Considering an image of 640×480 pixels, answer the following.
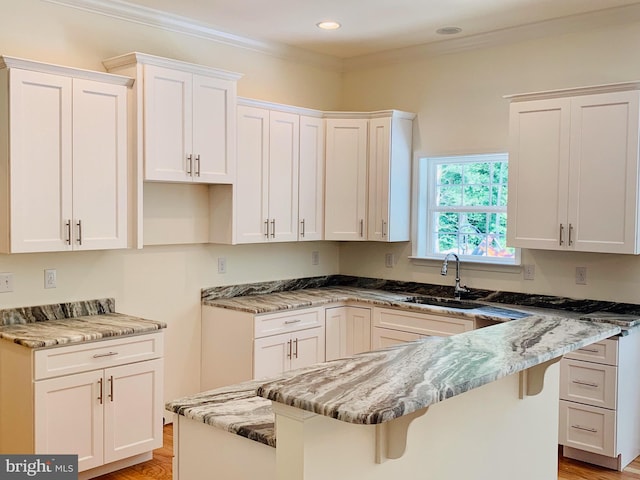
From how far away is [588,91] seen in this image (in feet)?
12.8

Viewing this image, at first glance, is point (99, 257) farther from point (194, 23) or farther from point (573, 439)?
point (573, 439)

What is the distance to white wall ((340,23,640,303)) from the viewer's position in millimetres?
4152

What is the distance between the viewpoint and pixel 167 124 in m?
3.92

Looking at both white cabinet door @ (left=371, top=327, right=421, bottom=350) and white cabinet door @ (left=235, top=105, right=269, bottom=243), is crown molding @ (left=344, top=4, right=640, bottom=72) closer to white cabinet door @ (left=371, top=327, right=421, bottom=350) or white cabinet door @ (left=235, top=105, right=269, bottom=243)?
white cabinet door @ (left=235, top=105, right=269, bottom=243)

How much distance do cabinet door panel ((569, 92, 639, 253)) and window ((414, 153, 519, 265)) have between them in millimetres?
747

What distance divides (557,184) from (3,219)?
3260 millimetres

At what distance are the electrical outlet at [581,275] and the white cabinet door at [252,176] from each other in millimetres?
2193

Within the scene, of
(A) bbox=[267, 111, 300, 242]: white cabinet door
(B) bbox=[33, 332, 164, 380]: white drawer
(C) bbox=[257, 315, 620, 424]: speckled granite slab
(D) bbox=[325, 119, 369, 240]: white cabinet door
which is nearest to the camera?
(C) bbox=[257, 315, 620, 424]: speckled granite slab

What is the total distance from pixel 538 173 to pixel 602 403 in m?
1.47

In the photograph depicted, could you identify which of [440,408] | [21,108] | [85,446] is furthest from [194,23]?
[440,408]

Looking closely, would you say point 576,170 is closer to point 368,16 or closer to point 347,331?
point 368,16

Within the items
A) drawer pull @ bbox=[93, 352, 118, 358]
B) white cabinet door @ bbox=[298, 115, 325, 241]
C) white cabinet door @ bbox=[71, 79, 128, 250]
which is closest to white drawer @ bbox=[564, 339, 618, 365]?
white cabinet door @ bbox=[298, 115, 325, 241]

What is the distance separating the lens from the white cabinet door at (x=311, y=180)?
4.96 m

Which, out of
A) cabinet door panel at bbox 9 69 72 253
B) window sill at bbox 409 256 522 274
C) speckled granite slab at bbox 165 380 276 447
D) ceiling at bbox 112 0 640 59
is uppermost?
ceiling at bbox 112 0 640 59
